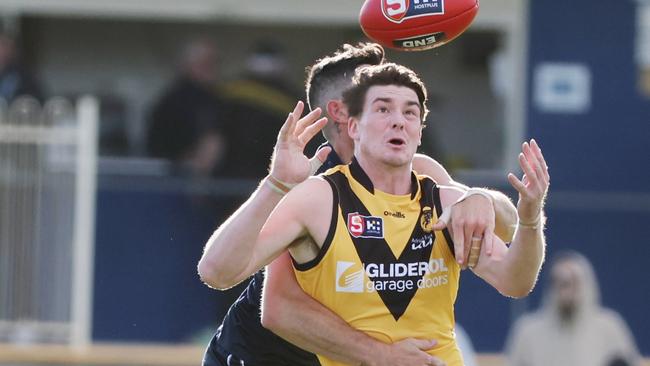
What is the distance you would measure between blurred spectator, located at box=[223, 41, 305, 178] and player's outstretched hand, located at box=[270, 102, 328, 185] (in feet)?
19.8

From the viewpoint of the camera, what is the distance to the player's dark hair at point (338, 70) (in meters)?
6.58

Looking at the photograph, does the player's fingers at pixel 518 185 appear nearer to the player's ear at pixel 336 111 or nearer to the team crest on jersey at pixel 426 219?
the team crest on jersey at pixel 426 219

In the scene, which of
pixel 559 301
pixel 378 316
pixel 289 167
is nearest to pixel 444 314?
pixel 378 316

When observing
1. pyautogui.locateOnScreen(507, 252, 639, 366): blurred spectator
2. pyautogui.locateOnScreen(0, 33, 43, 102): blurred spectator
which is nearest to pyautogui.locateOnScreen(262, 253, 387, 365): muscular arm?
pyautogui.locateOnScreen(507, 252, 639, 366): blurred spectator

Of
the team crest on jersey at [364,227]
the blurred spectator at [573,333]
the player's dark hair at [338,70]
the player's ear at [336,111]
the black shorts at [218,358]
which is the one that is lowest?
the blurred spectator at [573,333]

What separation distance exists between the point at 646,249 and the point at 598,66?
1590 millimetres

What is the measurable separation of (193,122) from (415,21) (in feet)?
20.9

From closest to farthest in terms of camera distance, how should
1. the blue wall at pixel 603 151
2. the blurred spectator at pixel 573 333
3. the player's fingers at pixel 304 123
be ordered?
1. the player's fingers at pixel 304 123
2. the blurred spectator at pixel 573 333
3. the blue wall at pixel 603 151

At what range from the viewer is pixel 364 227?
5.59m

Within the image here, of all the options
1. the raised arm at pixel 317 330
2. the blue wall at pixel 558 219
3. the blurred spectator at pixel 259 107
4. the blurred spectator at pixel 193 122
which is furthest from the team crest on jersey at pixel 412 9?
the blurred spectator at pixel 193 122

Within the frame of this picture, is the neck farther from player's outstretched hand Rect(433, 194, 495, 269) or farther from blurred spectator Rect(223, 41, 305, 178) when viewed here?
→ blurred spectator Rect(223, 41, 305, 178)

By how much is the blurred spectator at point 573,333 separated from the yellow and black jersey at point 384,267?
4.92 meters

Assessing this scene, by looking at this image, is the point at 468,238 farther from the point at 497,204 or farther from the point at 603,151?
the point at 603,151

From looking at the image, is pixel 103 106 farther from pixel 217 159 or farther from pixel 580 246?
pixel 580 246
